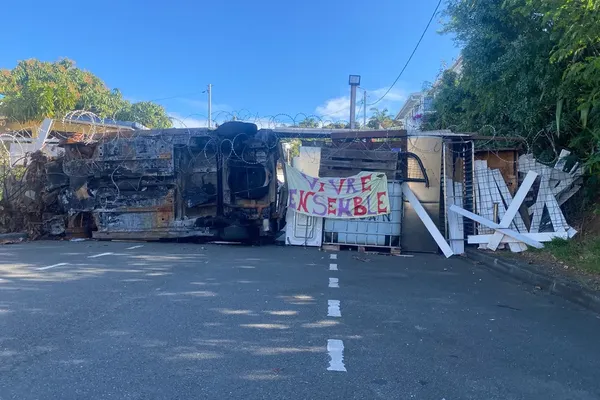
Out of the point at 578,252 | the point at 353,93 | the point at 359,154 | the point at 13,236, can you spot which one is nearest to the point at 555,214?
the point at 578,252

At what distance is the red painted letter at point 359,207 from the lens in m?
12.4

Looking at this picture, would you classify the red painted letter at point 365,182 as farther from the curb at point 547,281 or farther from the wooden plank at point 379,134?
the curb at point 547,281

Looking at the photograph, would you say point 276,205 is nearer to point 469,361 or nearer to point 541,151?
point 541,151

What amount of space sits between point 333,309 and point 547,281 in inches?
157

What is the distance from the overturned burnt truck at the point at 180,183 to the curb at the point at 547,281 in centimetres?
604

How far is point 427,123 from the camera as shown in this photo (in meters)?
19.6

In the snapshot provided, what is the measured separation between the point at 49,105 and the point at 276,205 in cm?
1521

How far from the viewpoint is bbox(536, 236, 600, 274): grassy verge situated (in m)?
8.06

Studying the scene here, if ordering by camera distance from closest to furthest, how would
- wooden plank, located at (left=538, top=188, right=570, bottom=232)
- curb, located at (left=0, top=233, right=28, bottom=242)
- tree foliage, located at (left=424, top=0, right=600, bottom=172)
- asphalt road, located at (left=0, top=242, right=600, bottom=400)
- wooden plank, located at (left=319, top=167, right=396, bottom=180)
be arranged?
asphalt road, located at (left=0, top=242, right=600, bottom=400), tree foliage, located at (left=424, top=0, right=600, bottom=172), wooden plank, located at (left=538, top=188, right=570, bottom=232), wooden plank, located at (left=319, top=167, right=396, bottom=180), curb, located at (left=0, top=233, right=28, bottom=242)

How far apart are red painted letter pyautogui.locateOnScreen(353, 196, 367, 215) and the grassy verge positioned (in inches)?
168

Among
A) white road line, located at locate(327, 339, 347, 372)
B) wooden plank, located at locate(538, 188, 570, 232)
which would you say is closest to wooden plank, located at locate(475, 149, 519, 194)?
wooden plank, located at locate(538, 188, 570, 232)

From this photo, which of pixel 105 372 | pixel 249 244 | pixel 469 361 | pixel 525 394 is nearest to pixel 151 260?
pixel 249 244

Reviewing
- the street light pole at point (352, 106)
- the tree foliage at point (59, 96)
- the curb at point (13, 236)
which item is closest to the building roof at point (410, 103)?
the street light pole at point (352, 106)

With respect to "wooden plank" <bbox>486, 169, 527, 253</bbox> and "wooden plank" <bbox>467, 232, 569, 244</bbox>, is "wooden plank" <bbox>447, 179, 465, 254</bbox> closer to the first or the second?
"wooden plank" <bbox>467, 232, 569, 244</bbox>
